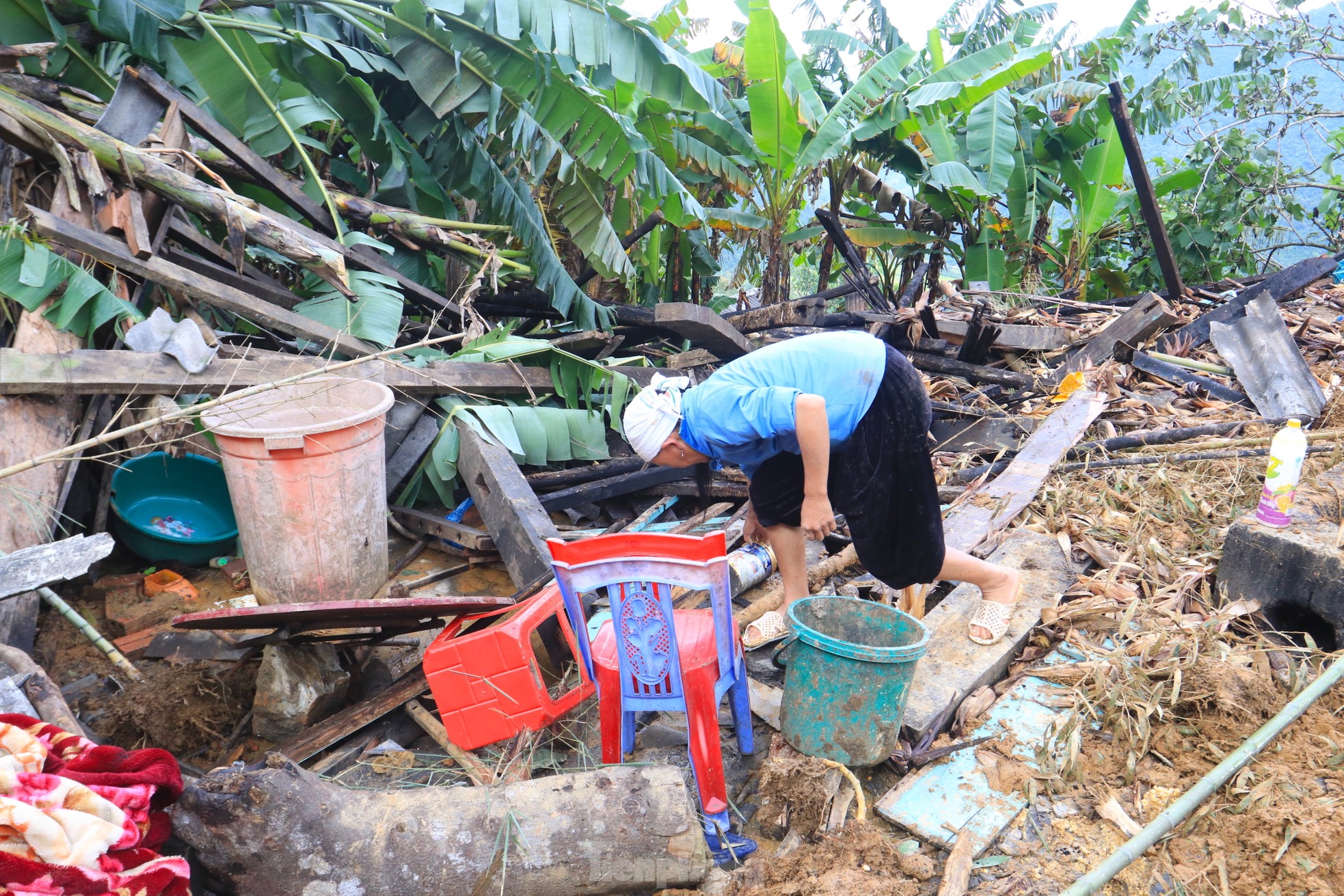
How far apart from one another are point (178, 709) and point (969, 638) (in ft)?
10.4

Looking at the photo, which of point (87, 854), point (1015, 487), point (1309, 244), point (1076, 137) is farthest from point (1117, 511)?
point (1309, 244)

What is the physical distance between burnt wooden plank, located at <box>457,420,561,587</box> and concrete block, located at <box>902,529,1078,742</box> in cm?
170

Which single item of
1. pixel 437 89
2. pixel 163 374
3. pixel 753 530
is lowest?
pixel 753 530

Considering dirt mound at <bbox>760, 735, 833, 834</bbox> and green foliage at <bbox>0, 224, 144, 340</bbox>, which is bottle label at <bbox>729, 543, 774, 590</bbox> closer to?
dirt mound at <bbox>760, 735, 833, 834</bbox>

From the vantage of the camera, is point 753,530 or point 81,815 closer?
point 81,815

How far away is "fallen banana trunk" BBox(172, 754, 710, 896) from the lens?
215 centimetres

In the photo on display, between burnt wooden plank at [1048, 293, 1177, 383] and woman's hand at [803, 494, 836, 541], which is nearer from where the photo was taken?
woman's hand at [803, 494, 836, 541]

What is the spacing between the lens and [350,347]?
473 cm

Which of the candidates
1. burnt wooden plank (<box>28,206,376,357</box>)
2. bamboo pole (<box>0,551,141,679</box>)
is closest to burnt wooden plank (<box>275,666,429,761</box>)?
bamboo pole (<box>0,551,141,679</box>)

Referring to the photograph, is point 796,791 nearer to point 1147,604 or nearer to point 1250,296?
point 1147,604

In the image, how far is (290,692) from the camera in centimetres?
315

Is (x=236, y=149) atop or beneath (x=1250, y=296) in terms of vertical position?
atop

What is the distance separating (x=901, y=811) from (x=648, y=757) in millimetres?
939

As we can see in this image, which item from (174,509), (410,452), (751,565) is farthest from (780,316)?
(174,509)
